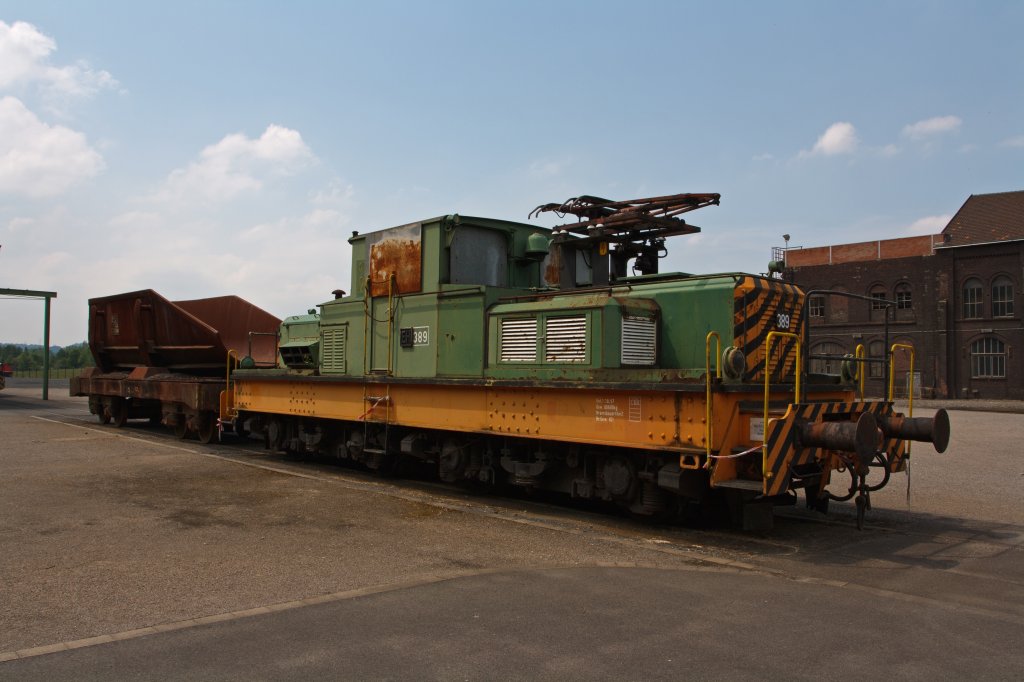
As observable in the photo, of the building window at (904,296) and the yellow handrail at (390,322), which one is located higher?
the building window at (904,296)

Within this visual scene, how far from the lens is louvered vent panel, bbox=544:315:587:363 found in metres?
8.04

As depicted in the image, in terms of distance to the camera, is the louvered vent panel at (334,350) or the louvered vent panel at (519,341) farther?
the louvered vent panel at (334,350)

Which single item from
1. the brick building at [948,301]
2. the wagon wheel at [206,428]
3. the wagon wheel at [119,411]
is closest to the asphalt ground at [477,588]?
the wagon wheel at [206,428]

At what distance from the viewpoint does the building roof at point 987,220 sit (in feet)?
142

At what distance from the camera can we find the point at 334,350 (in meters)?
11.5

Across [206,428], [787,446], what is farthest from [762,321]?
[206,428]

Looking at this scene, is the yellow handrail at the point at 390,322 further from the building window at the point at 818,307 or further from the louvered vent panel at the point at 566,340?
the building window at the point at 818,307

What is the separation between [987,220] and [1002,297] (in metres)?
4.75

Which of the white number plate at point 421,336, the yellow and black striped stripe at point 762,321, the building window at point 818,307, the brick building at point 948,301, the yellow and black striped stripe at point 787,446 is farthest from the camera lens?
the building window at point 818,307

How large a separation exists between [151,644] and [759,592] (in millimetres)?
3959

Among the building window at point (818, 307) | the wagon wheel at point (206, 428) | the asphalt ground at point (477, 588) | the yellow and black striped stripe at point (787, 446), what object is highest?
the building window at point (818, 307)

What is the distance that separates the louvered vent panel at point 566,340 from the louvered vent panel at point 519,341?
0.68 ft

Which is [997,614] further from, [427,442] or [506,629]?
[427,442]

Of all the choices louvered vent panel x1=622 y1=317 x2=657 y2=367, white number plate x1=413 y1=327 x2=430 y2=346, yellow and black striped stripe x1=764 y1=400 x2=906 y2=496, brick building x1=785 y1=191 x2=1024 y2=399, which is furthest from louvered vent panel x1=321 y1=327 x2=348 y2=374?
brick building x1=785 y1=191 x2=1024 y2=399
